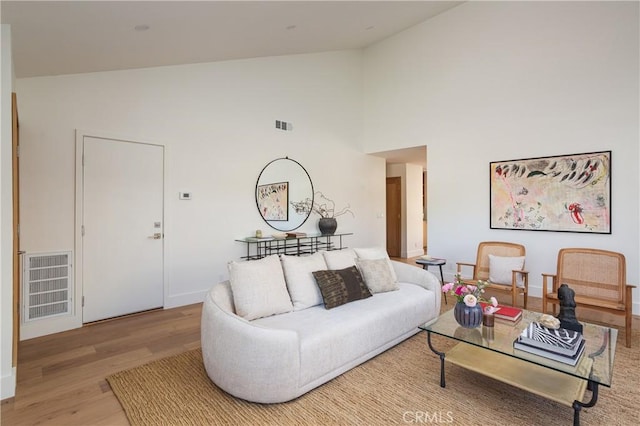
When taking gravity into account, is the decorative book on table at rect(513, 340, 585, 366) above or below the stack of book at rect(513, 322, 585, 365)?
below

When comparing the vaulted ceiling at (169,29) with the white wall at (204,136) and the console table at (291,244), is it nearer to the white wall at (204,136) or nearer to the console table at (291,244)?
the white wall at (204,136)

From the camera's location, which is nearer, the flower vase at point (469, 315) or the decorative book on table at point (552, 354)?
the decorative book on table at point (552, 354)

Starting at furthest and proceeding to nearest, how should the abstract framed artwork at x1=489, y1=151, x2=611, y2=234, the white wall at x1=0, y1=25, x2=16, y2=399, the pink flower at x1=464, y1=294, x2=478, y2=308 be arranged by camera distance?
1. the abstract framed artwork at x1=489, y1=151, x2=611, y2=234
2. the pink flower at x1=464, y1=294, x2=478, y2=308
3. the white wall at x1=0, y1=25, x2=16, y2=399

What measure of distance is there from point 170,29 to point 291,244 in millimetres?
3373

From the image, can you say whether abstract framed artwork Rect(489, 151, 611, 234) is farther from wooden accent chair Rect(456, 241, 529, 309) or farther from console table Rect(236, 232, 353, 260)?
console table Rect(236, 232, 353, 260)

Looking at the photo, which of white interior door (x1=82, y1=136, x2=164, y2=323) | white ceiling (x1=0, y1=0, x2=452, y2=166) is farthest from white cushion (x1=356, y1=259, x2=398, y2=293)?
white ceiling (x1=0, y1=0, x2=452, y2=166)

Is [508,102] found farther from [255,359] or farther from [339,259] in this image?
[255,359]

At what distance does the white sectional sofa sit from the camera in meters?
1.99

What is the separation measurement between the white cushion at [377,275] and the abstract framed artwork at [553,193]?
2457 mm

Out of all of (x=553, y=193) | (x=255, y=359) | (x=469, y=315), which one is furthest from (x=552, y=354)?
(x=553, y=193)

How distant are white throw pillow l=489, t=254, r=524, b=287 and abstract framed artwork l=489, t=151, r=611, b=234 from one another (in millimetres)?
753

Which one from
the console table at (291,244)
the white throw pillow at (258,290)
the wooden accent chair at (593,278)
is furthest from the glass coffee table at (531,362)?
the console table at (291,244)

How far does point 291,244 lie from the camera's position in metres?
5.32

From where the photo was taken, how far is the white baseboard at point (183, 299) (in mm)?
4080
